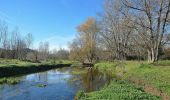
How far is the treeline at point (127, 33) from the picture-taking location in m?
32.8

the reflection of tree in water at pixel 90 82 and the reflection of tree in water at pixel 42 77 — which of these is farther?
the reflection of tree in water at pixel 42 77

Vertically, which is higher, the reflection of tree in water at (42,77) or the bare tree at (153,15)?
the bare tree at (153,15)

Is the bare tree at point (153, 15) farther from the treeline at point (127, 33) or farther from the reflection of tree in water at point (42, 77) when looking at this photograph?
the reflection of tree in water at point (42, 77)

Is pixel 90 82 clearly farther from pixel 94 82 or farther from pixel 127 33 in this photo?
pixel 127 33

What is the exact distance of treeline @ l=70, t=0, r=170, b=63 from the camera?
108ft

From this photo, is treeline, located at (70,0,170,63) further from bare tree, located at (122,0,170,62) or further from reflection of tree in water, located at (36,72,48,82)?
reflection of tree in water, located at (36,72,48,82)

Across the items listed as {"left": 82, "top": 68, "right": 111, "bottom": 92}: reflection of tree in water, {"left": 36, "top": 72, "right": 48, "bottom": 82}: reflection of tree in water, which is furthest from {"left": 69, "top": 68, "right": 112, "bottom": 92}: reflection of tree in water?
{"left": 36, "top": 72, "right": 48, "bottom": 82}: reflection of tree in water

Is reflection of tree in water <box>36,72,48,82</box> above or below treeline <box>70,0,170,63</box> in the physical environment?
below

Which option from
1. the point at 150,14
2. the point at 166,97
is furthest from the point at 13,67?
the point at 166,97

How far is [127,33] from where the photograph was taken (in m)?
56.5

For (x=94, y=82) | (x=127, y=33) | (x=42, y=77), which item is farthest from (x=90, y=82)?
(x=127, y=33)

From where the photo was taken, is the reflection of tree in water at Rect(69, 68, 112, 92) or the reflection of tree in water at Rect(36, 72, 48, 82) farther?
the reflection of tree in water at Rect(36, 72, 48, 82)

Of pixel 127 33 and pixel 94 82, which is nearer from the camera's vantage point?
pixel 94 82

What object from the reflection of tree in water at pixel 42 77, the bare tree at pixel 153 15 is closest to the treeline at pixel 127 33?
the bare tree at pixel 153 15
